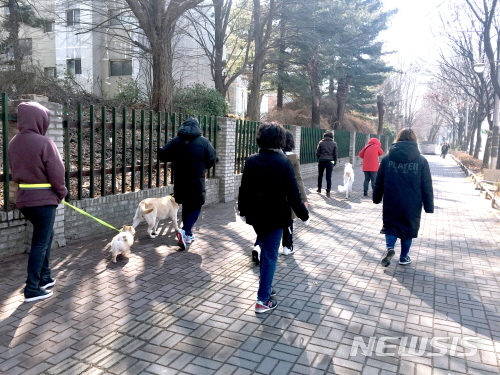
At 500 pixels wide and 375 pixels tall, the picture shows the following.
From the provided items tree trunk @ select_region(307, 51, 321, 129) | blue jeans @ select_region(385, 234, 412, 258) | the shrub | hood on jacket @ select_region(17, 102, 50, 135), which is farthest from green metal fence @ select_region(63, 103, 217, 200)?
tree trunk @ select_region(307, 51, 321, 129)

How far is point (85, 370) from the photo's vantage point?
2.92m

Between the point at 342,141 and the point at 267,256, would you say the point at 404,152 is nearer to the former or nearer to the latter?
the point at 267,256

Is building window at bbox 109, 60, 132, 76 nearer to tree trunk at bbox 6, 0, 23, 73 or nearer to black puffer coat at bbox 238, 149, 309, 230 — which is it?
Answer: tree trunk at bbox 6, 0, 23, 73

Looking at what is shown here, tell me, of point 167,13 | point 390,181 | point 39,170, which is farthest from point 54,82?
point 390,181

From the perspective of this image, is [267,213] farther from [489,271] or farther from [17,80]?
[17,80]

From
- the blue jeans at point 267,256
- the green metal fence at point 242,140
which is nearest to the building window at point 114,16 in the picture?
the green metal fence at point 242,140

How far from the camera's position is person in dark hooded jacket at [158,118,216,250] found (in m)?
5.88

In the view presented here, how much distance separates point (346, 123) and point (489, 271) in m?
30.2

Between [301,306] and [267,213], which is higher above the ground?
[267,213]

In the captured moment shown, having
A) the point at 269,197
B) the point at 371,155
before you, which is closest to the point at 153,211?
the point at 269,197

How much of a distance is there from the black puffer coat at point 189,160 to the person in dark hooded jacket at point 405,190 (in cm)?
255

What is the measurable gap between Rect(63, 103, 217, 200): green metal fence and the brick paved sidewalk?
0.98 meters

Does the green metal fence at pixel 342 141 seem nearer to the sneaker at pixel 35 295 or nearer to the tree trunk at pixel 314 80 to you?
the tree trunk at pixel 314 80

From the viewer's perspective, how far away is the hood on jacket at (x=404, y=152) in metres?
5.36
